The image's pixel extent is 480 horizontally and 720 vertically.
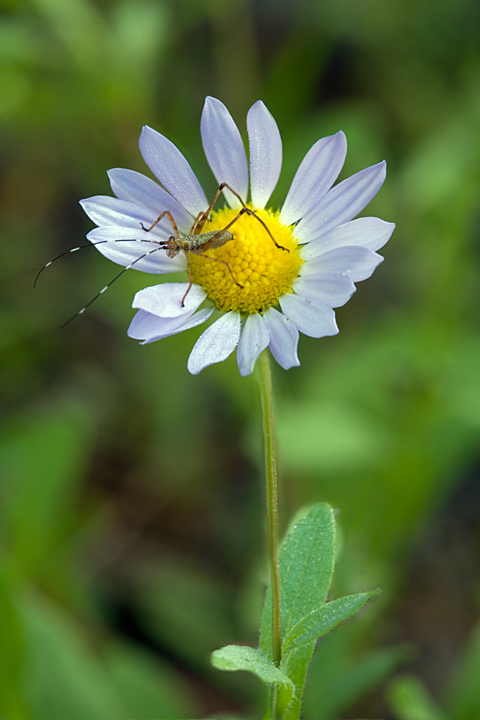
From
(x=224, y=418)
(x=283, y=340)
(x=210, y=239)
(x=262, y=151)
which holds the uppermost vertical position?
(x=262, y=151)

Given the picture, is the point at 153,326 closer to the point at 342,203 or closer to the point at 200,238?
the point at 200,238

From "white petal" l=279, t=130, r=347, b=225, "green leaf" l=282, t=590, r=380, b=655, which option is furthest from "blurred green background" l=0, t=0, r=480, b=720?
"white petal" l=279, t=130, r=347, b=225

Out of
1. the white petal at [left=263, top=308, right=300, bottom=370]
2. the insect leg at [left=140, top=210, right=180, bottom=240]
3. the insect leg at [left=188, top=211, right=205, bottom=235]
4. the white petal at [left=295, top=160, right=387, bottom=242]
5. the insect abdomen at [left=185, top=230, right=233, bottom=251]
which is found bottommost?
the white petal at [left=263, top=308, right=300, bottom=370]

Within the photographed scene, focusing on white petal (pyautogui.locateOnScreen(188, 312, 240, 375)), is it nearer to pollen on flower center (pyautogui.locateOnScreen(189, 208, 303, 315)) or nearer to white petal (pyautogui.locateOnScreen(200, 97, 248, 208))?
pollen on flower center (pyautogui.locateOnScreen(189, 208, 303, 315))

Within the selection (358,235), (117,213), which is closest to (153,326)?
(117,213)

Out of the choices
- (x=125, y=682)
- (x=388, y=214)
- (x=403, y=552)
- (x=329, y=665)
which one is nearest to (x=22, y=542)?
(x=125, y=682)

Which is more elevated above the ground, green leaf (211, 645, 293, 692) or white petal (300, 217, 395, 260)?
white petal (300, 217, 395, 260)

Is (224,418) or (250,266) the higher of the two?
(250,266)

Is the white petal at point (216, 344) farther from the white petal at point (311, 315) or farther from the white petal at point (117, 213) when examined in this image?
the white petal at point (117, 213)
